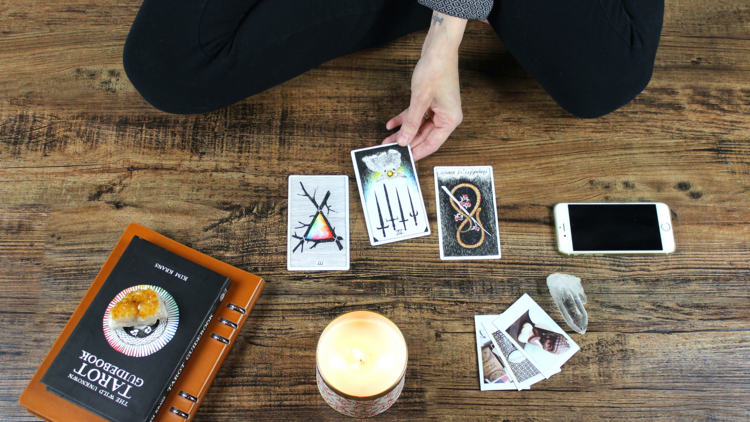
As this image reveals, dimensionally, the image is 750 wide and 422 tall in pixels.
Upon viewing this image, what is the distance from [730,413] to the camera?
939 millimetres

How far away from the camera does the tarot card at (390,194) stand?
0.99 m

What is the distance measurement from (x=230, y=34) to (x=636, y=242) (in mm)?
1038

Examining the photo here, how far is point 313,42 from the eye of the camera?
3.18ft

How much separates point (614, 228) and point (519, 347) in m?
0.37

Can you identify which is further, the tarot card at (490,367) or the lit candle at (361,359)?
the tarot card at (490,367)

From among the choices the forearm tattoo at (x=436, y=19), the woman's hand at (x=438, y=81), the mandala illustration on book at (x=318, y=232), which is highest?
the forearm tattoo at (x=436, y=19)

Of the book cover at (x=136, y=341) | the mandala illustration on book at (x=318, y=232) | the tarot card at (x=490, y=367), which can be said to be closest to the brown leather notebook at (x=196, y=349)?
the book cover at (x=136, y=341)

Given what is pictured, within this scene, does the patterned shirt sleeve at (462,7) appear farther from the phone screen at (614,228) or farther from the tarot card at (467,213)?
→ the phone screen at (614,228)

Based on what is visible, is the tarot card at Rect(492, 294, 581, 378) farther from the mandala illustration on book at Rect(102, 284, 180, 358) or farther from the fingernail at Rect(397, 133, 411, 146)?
the mandala illustration on book at Rect(102, 284, 180, 358)

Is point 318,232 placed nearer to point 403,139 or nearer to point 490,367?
point 403,139

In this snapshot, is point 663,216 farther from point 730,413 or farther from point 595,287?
point 730,413

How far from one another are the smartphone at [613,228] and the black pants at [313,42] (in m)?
0.25

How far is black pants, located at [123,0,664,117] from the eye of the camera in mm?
904

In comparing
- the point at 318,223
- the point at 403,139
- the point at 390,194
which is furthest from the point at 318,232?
the point at 403,139
